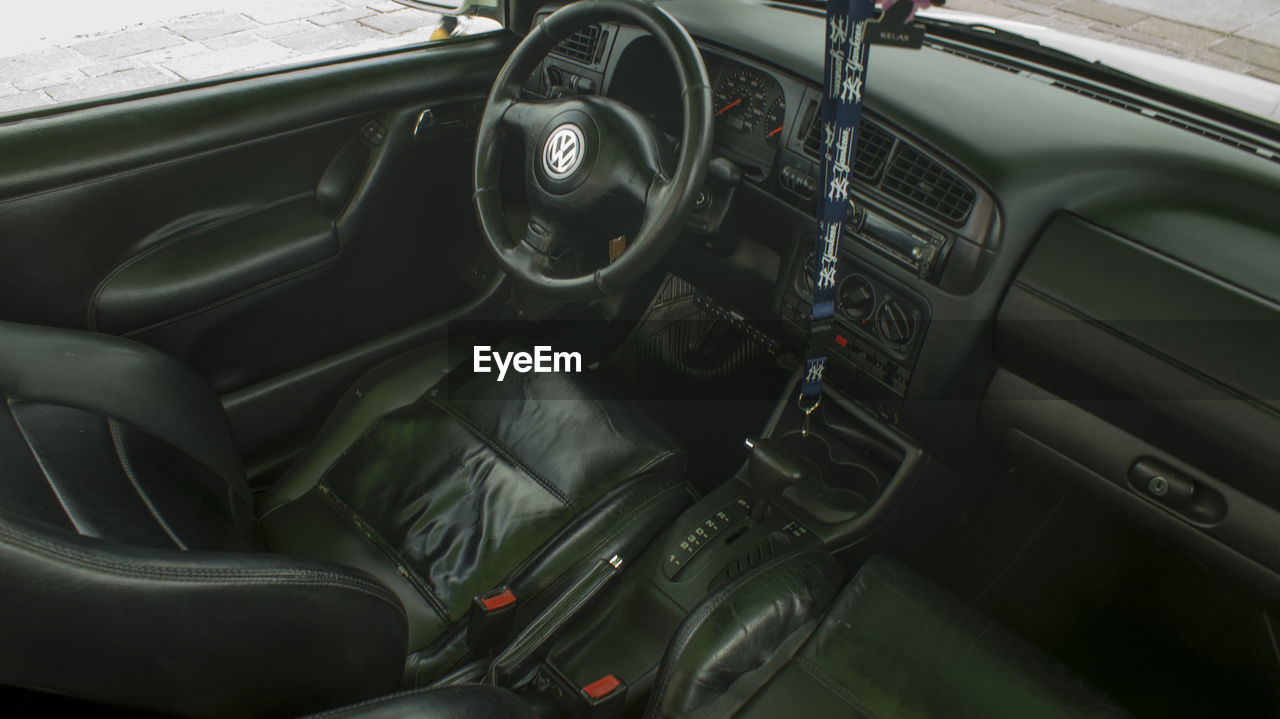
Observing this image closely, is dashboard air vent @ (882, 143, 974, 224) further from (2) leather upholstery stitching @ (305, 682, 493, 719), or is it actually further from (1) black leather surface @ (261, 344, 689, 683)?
(2) leather upholstery stitching @ (305, 682, 493, 719)

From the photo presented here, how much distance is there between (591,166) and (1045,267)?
0.75 meters

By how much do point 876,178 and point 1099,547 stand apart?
1.00 metres

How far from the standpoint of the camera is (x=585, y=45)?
1896 millimetres

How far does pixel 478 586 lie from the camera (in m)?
1.49

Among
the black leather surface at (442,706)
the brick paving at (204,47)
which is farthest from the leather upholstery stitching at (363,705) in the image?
the brick paving at (204,47)

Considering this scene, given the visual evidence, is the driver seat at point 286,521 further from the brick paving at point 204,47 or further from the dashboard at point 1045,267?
the brick paving at point 204,47

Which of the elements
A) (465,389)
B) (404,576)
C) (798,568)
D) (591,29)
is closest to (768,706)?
(798,568)

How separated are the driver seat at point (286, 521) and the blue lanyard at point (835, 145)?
0.38 metres

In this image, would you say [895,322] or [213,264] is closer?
[895,322]

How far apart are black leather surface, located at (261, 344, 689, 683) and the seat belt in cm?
40

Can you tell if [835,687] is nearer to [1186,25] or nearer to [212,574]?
[212,574]

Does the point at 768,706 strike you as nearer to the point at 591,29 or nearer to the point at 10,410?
the point at 10,410

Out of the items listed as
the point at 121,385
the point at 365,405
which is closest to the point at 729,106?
the point at 365,405

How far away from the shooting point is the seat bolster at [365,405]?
1.68m
